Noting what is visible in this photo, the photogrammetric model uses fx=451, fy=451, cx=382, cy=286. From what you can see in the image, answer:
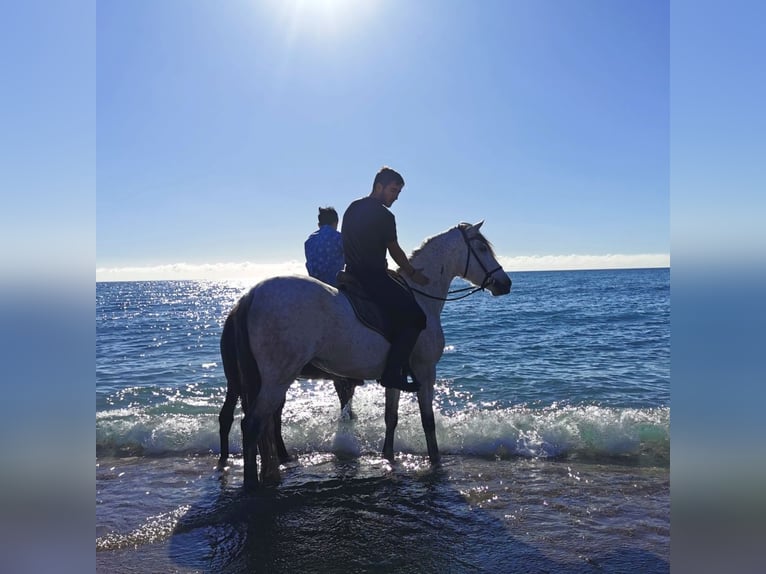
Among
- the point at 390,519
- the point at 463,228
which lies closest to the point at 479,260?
the point at 463,228

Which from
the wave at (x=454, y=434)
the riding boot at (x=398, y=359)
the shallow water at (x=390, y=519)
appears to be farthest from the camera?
the wave at (x=454, y=434)

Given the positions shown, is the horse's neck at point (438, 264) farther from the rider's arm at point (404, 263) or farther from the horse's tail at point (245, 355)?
the horse's tail at point (245, 355)

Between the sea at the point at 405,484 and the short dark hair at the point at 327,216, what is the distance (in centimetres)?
339

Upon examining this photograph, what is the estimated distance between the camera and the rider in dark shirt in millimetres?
5082

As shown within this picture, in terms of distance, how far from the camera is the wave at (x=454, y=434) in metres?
6.75

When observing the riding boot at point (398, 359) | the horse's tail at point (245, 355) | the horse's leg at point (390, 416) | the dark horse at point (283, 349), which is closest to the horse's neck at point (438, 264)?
the dark horse at point (283, 349)

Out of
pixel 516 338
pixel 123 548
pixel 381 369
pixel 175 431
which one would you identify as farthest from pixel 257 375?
pixel 516 338

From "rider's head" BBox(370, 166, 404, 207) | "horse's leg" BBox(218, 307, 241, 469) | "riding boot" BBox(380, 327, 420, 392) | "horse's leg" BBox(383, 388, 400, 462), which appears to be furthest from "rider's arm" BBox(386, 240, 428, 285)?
"horse's leg" BBox(218, 307, 241, 469)

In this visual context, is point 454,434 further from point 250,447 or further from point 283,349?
point 283,349

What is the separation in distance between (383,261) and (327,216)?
191 cm

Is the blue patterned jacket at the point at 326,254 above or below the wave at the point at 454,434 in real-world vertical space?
above

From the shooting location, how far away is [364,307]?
5.06 m

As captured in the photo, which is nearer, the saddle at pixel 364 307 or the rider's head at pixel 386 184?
the saddle at pixel 364 307

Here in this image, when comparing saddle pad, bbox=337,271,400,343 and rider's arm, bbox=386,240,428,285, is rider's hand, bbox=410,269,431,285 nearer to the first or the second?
rider's arm, bbox=386,240,428,285
